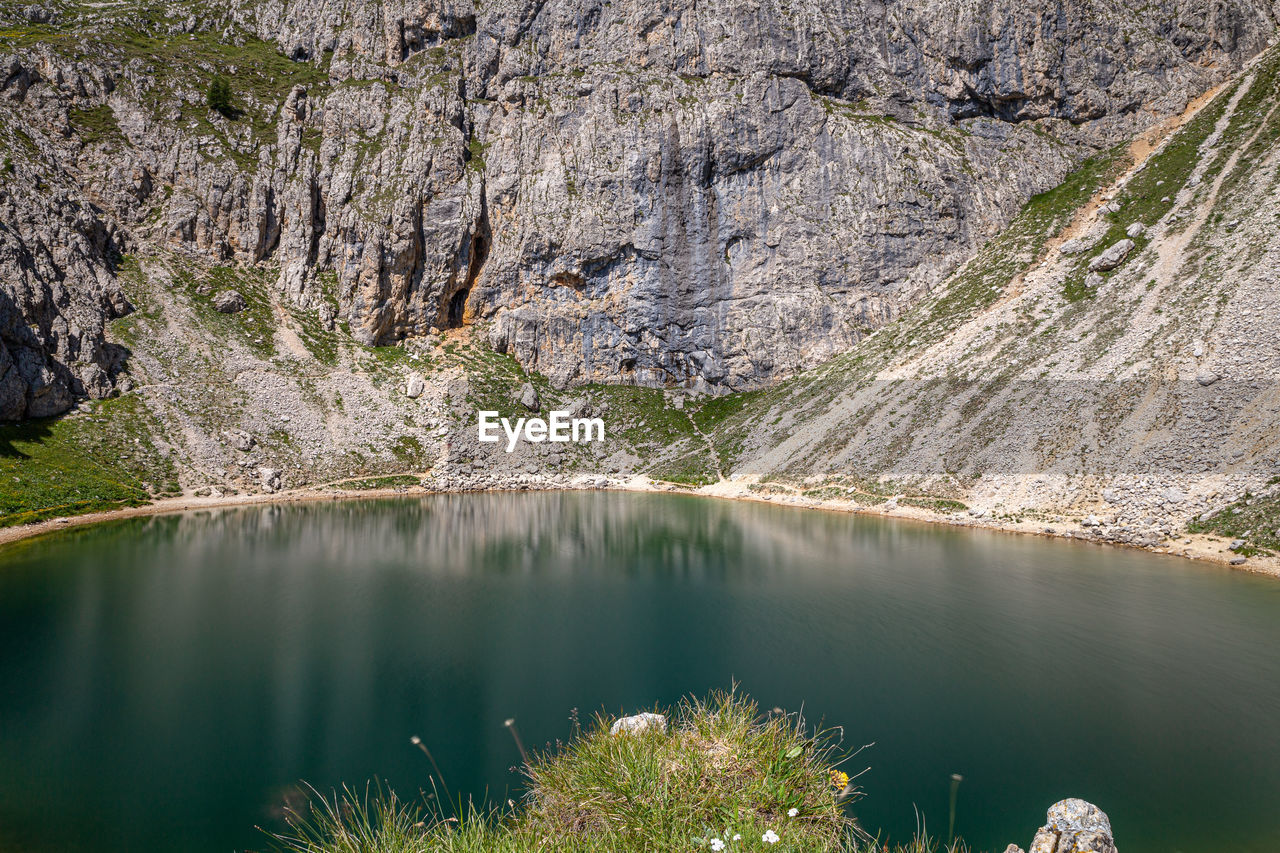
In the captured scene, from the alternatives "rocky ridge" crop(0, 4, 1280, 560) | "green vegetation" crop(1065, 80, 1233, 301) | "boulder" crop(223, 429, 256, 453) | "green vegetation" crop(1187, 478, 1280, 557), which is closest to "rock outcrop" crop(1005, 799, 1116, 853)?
"green vegetation" crop(1187, 478, 1280, 557)

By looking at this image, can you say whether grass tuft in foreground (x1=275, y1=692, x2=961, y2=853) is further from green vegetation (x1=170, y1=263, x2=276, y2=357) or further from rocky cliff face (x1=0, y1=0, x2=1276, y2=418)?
green vegetation (x1=170, y1=263, x2=276, y2=357)

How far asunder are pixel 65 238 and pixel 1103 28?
110635mm

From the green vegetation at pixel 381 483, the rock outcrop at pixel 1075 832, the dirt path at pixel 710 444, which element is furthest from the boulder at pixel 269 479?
the rock outcrop at pixel 1075 832

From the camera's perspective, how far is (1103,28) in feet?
228

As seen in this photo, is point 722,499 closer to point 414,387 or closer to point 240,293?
point 414,387

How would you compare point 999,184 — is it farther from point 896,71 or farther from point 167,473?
point 167,473

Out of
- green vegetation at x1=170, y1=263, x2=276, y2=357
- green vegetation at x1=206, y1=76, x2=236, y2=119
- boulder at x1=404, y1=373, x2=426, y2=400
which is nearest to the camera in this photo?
green vegetation at x1=170, y1=263, x2=276, y2=357

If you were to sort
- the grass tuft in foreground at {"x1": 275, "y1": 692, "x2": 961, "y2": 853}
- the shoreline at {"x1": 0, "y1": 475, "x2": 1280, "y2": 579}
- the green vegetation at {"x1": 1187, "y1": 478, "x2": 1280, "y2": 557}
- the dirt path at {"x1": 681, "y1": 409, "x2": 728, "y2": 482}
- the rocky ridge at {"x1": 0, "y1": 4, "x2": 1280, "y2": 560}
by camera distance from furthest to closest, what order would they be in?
1. the dirt path at {"x1": 681, "y1": 409, "x2": 728, "y2": 482}
2. the rocky ridge at {"x1": 0, "y1": 4, "x2": 1280, "y2": 560}
3. the shoreline at {"x1": 0, "y1": 475, "x2": 1280, "y2": 579}
4. the green vegetation at {"x1": 1187, "y1": 478, "x2": 1280, "y2": 557}
5. the grass tuft in foreground at {"x1": 275, "y1": 692, "x2": 961, "y2": 853}

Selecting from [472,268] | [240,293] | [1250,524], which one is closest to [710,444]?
[472,268]

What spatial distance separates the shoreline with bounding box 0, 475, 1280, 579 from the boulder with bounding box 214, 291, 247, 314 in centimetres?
2582

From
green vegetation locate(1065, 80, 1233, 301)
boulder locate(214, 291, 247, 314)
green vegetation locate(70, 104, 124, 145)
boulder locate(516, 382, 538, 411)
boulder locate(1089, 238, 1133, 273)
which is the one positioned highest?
green vegetation locate(70, 104, 124, 145)

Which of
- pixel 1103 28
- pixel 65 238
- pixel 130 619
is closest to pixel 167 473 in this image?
pixel 65 238

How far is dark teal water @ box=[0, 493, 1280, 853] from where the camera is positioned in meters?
9.98

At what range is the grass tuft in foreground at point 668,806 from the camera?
5141 mm
